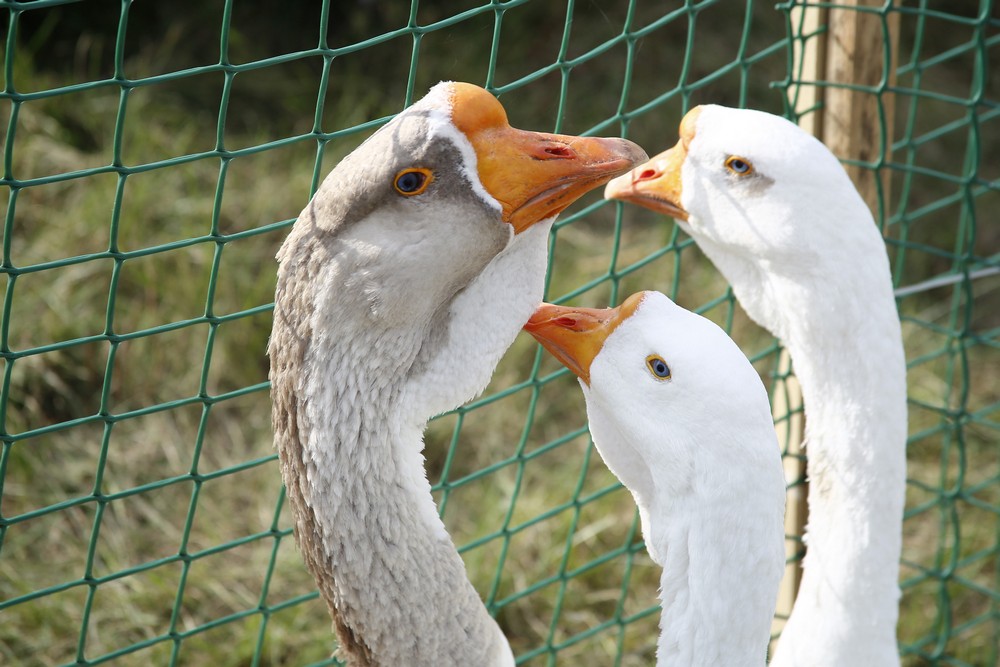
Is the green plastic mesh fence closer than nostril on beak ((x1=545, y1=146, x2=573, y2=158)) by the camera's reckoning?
No

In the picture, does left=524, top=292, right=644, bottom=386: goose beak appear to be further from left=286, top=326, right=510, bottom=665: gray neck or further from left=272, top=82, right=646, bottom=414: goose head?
left=286, top=326, right=510, bottom=665: gray neck

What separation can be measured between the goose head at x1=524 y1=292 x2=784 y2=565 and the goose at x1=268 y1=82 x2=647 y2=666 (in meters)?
0.14

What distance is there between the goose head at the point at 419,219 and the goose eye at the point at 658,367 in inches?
8.8

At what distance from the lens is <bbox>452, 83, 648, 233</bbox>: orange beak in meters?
1.69

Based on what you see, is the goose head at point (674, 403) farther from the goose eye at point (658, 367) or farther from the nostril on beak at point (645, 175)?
the nostril on beak at point (645, 175)

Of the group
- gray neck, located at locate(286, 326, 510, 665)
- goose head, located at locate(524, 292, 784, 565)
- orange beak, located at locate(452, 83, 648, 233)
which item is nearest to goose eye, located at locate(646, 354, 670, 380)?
goose head, located at locate(524, 292, 784, 565)

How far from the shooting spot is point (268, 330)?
12.7 ft

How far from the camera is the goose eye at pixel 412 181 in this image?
1.65m

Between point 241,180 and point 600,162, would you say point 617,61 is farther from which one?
point 600,162

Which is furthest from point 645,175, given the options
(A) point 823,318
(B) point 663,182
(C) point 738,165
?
(A) point 823,318

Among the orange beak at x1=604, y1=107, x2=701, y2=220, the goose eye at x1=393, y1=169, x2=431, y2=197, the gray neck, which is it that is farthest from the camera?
the orange beak at x1=604, y1=107, x2=701, y2=220

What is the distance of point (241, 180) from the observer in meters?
4.28

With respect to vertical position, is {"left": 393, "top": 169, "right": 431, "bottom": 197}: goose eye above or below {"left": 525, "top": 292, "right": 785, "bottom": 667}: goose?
above

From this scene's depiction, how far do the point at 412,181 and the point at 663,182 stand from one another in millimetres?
715
